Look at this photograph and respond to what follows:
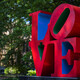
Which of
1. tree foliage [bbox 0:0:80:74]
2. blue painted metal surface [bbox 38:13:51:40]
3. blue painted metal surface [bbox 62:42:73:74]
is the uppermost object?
tree foliage [bbox 0:0:80:74]

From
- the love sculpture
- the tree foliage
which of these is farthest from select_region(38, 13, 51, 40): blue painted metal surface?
the tree foliage

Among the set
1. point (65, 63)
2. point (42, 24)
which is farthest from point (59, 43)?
point (42, 24)

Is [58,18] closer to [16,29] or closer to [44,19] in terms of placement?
[44,19]

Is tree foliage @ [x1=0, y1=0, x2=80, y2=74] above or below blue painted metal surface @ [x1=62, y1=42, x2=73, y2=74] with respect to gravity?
above

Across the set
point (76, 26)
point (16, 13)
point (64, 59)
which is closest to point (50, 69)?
point (64, 59)

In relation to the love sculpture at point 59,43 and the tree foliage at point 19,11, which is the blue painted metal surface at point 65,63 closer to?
the love sculpture at point 59,43

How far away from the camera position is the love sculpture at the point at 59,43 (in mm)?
7379

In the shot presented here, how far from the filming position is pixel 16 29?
613 inches

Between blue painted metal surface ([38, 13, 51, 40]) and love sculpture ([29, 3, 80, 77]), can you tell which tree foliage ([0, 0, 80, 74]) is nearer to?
blue painted metal surface ([38, 13, 51, 40])

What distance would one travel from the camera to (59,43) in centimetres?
784

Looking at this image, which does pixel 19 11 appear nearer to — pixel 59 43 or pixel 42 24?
pixel 42 24

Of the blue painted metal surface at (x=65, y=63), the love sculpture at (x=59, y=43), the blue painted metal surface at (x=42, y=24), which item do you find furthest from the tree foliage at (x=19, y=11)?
the blue painted metal surface at (x=65, y=63)

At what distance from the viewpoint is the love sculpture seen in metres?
7.38

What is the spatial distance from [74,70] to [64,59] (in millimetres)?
717
